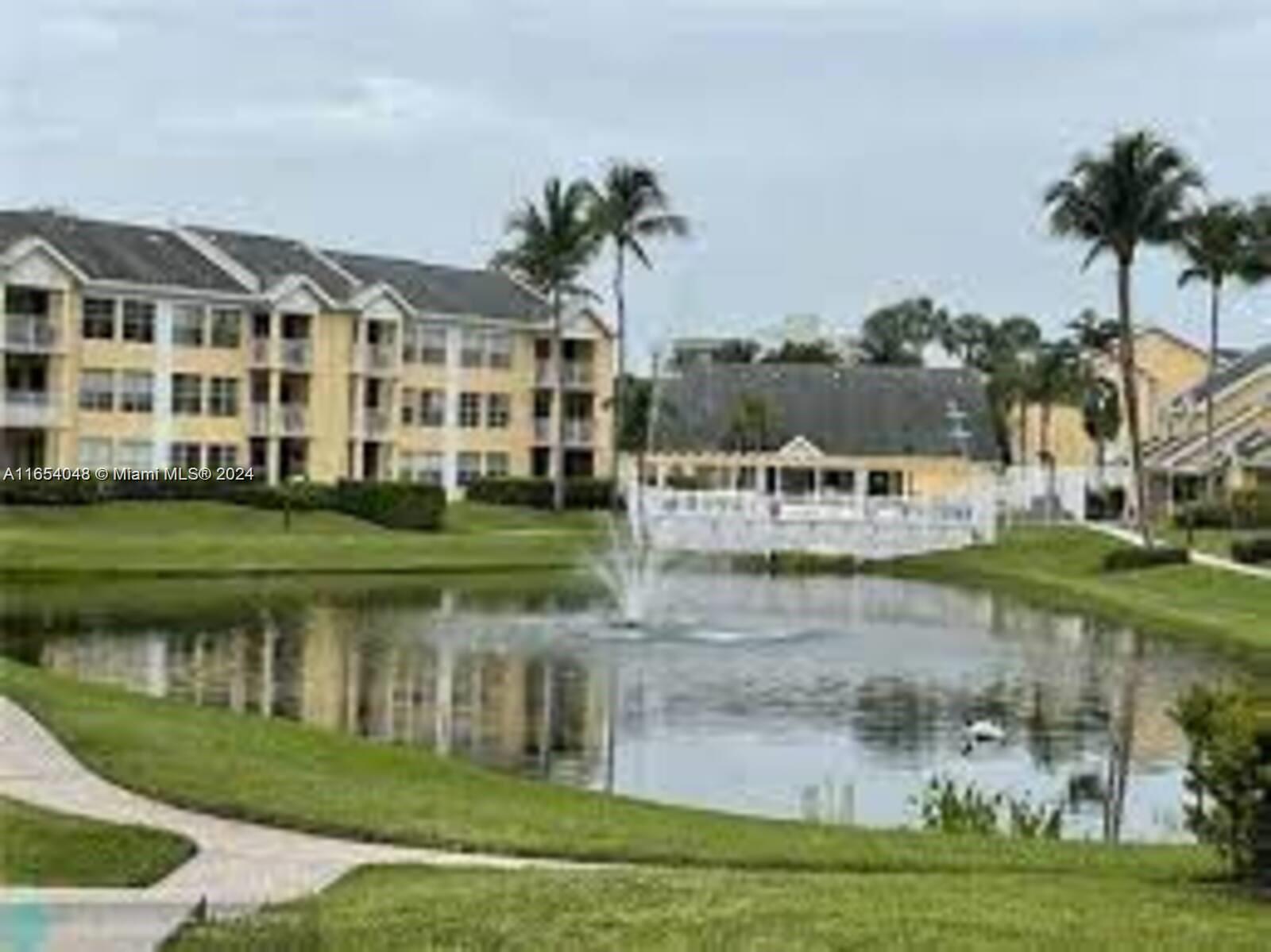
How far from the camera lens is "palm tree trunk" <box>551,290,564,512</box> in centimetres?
10656

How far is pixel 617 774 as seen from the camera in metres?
26.5

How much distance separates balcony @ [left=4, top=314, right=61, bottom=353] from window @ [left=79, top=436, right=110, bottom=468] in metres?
3.89

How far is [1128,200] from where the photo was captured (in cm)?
7719

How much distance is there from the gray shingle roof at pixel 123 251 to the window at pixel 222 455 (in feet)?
19.5

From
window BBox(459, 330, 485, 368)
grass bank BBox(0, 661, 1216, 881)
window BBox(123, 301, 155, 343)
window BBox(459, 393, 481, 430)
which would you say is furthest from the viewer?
window BBox(459, 330, 485, 368)

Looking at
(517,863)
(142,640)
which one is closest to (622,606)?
(142,640)

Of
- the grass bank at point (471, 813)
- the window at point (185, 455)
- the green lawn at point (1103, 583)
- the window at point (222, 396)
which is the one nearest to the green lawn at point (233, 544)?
the green lawn at point (1103, 583)

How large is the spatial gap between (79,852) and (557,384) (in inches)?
3736

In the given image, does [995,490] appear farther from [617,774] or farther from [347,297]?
[617,774]

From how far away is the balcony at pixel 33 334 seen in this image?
8481cm

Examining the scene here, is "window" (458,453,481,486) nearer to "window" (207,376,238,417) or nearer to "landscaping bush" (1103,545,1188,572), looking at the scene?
"window" (207,376,238,417)

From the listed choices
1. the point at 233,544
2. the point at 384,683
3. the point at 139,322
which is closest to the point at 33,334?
the point at 139,322

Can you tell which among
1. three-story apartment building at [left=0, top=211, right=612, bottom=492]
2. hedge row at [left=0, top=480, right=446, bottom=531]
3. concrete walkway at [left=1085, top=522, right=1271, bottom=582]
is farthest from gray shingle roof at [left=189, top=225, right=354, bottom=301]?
concrete walkway at [left=1085, top=522, right=1271, bottom=582]

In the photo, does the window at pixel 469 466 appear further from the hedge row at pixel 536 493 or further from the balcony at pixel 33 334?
the balcony at pixel 33 334
